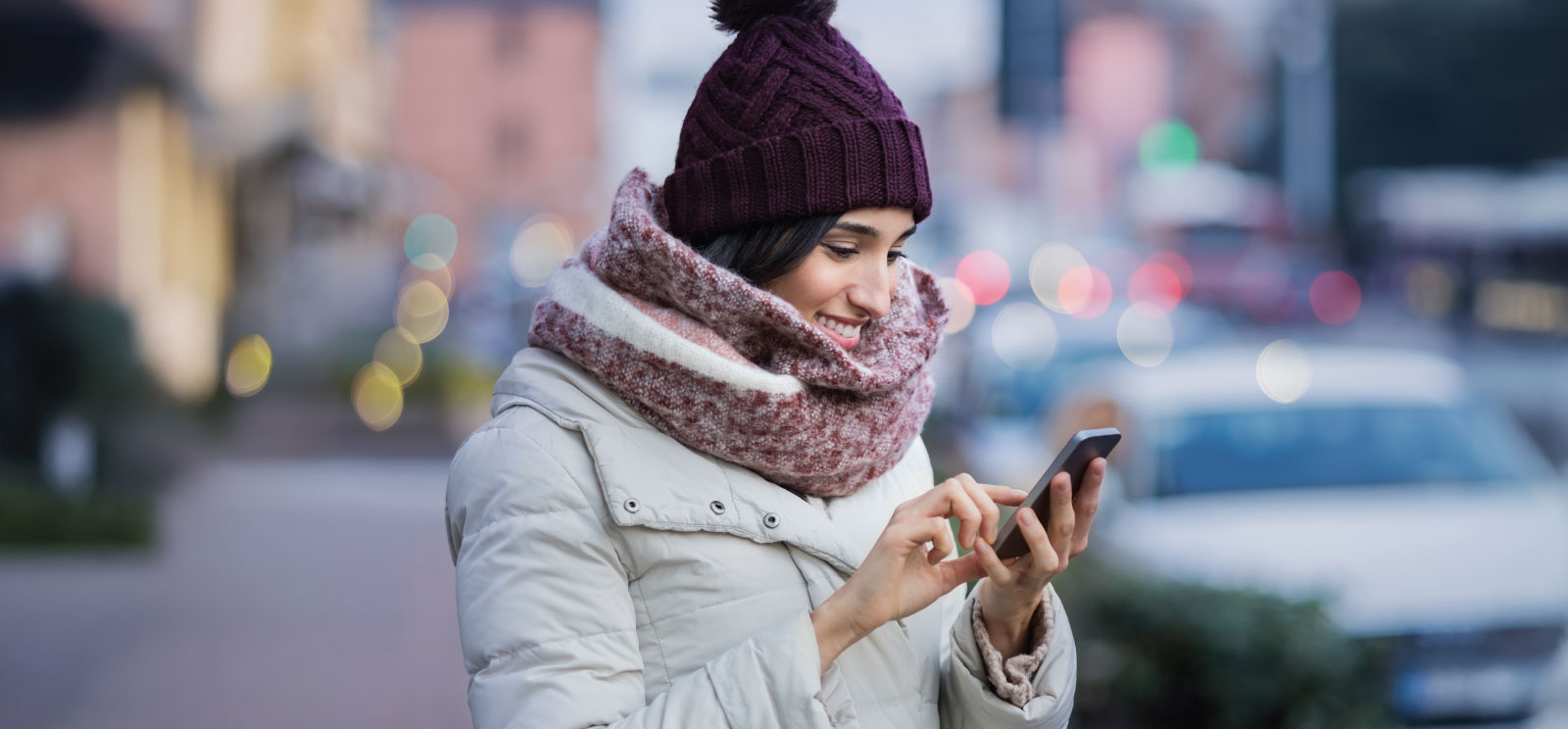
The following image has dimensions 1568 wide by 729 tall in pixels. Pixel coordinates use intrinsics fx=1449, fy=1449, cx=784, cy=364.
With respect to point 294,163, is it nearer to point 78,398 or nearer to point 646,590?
point 78,398

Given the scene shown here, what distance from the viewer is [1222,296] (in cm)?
3134

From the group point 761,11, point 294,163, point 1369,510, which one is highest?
point 294,163

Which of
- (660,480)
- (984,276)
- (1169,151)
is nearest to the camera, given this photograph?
(660,480)

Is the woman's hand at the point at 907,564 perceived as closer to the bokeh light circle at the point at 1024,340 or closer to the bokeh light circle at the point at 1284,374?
the bokeh light circle at the point at 1284,374

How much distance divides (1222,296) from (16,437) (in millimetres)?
25699

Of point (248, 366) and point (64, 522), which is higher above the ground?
point (248, 366)

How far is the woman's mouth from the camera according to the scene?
79.9 inches

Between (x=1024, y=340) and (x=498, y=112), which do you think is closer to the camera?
(x=1024, y=340)

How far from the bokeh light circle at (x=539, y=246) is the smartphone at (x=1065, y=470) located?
32021 millimetres

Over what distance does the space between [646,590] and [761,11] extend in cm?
83

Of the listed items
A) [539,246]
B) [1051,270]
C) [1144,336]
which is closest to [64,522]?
[1144,336]

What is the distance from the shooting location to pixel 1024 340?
10.2m

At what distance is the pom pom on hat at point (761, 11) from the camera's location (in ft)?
6.68

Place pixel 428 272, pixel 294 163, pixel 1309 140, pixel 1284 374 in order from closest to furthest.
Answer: pixel 1284 374
pixel 294 163
pixel 428 272
pixel 1309 140
